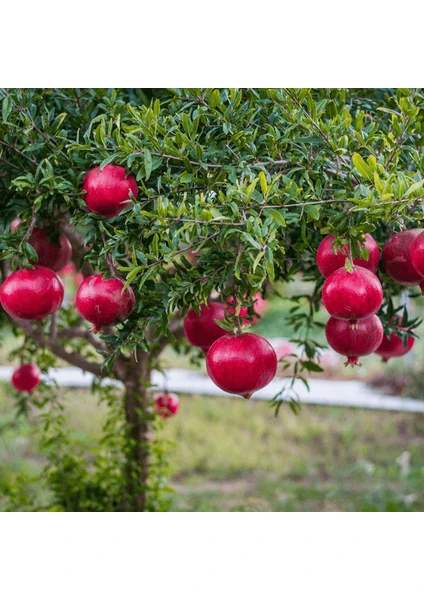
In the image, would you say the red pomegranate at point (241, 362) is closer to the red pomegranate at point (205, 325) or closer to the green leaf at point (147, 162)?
the red pomegranate at point (205, 325)

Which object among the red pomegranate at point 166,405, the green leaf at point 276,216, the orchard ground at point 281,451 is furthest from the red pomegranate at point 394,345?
the orchard ground at point 281,451

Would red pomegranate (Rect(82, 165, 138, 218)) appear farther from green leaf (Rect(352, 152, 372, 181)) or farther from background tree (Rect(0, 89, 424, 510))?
green leaf (Rect(352, 152, 372, 181))

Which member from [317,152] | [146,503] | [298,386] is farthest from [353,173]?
[298,386]

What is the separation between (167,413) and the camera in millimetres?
2416

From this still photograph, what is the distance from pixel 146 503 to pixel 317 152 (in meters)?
1.62

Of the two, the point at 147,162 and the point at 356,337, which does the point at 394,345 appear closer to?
the point at 356,337

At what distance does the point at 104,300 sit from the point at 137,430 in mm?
1308

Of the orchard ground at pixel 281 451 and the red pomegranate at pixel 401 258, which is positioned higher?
the red pomegranate at pixel 401 258

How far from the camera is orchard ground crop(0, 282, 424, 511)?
3930mm

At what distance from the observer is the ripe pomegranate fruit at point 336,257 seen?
113 cm

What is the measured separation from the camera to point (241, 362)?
1119mm

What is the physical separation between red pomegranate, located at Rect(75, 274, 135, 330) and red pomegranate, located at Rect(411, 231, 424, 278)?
49 centimetres

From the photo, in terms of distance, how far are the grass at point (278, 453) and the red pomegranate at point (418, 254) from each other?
260 cm

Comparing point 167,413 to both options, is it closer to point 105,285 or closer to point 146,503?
point 146,503
